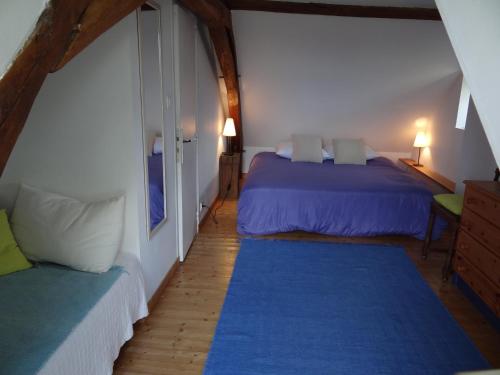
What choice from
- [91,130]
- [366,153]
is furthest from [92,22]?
[366,153]

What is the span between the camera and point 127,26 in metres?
1.73

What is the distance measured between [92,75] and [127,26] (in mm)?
291

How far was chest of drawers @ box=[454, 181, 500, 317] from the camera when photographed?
2123 millimetres

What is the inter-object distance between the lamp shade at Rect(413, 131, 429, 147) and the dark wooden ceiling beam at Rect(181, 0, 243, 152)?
222 centimetres

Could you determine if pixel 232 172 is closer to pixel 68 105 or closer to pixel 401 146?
pixel 401 146

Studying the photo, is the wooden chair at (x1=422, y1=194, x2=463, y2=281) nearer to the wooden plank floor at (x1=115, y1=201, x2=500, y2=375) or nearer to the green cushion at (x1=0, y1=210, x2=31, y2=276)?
the wooden plank floor at (x1=115, y1=201, x2=500, y2=375)

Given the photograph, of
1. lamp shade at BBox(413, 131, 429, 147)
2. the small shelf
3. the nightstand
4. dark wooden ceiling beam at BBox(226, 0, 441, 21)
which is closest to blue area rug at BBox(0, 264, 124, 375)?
dark wooden ceiling beam at BBox(226, 0, 441, 21)

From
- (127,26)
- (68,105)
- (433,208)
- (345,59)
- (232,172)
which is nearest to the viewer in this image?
(127,26)

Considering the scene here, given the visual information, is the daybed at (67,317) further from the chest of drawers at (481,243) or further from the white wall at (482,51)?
the chest of drawers at (481,243)

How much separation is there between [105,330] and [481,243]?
7.19 ft

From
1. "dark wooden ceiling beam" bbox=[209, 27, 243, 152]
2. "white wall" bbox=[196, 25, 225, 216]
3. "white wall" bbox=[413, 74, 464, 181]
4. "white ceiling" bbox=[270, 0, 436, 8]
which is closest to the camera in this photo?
"white ceiling" bbox=[270, 0, 436, 8]

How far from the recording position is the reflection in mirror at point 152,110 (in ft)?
6.47

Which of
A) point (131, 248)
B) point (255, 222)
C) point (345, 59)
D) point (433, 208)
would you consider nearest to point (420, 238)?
point (433, 208)

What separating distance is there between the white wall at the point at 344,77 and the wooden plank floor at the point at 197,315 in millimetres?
1812
